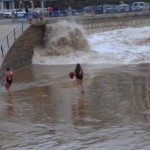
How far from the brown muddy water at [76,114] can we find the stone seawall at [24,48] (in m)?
2.28

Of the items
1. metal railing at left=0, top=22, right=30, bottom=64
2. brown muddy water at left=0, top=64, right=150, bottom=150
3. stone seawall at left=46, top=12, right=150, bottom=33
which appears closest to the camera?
brown muddy water at left=0, top=64, right=150, bottom=150

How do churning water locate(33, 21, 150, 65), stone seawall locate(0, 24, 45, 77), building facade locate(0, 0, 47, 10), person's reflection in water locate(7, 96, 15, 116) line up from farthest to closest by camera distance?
building facade locate(0, 0, 47, 10)
churning water locate(33, 21, 150, 65)
stone seawall locate(0, 24, 45, 77)
person's reflection in water locate(7, 96, 15, 116)

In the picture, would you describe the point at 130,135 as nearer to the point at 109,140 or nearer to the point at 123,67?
the point at 109,140

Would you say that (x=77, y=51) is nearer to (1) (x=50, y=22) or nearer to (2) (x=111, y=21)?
(1) (x=50, y=22)

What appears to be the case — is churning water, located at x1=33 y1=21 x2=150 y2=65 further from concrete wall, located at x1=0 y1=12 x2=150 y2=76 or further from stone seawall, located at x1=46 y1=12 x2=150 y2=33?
stone seawall, located at x1=46 y1=12 x2=150 y2=33

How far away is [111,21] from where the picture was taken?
52.9 m

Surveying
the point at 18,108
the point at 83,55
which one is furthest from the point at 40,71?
the point at 18,108

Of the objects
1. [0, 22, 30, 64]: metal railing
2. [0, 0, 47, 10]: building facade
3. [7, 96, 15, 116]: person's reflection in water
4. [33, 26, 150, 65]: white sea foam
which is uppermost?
[0, 22, 30, 64]: metal railing

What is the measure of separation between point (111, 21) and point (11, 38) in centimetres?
2297

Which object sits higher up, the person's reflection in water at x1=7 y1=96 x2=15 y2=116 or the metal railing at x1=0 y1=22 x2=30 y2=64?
the metal railing at x1=0 y1=22 x2=30 y2=64

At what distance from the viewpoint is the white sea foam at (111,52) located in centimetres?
3547

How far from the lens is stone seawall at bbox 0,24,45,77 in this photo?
29538 millimetres

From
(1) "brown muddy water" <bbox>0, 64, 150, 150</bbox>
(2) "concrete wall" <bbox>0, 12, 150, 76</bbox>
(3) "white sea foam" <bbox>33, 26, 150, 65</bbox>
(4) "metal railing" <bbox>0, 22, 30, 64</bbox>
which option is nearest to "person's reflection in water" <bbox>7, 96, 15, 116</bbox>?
(1) "brown muddy water" <bbox>0, 64, 150, 150</bbox>

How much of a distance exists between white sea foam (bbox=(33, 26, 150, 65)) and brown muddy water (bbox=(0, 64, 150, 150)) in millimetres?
7722
